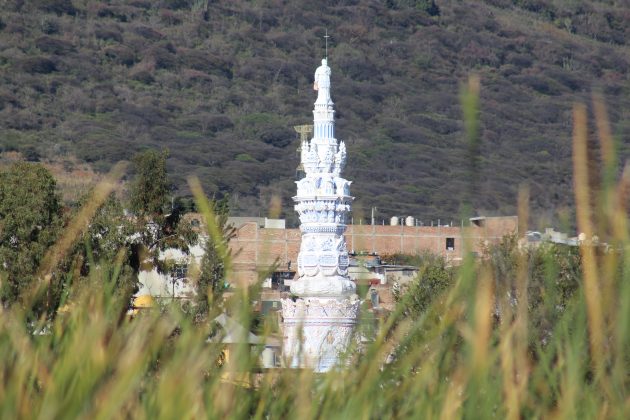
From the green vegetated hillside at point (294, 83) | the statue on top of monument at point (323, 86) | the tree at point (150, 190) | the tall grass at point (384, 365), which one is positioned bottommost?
the tall grass at point (384, 365)

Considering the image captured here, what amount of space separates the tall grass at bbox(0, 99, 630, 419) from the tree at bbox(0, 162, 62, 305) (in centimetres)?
2060

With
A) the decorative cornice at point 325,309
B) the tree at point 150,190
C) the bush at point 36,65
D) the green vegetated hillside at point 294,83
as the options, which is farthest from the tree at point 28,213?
the bush at point 36,65

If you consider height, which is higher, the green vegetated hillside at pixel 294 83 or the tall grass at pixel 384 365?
the green vegetated hillside at pixel 294 83

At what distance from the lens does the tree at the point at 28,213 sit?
85.9ft

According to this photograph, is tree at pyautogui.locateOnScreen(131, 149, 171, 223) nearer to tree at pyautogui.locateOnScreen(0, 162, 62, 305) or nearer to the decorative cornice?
tree at pyautogui.locateOnScreen(0, 162, 62, 305)

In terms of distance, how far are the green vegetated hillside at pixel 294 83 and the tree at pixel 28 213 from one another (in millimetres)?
38705

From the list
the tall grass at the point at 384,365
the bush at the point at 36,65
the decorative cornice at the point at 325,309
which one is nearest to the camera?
the tall grass at the point at 384,365

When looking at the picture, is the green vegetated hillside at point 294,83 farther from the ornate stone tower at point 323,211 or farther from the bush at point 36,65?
the ornate stone tower at point 323,211

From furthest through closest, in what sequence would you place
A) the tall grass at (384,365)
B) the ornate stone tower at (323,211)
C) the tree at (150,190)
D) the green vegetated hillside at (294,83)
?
the green vegetated hillside at (294,83) → the tree at (150,190) → the ornate stone tower at (323,211) → the tall grass at (384,365)

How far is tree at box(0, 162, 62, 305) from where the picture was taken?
85.9 ft

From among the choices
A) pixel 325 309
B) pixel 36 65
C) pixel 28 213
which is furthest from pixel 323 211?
pixel 36 65

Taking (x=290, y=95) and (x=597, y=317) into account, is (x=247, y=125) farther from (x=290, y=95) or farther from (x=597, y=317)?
(x=597, y=317)

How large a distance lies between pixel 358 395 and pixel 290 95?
90514mm

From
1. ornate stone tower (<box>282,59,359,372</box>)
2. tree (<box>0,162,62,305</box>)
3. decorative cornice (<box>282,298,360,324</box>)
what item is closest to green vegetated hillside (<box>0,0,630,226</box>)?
ornate stone tower (<box>282,59,359,372</box>)
